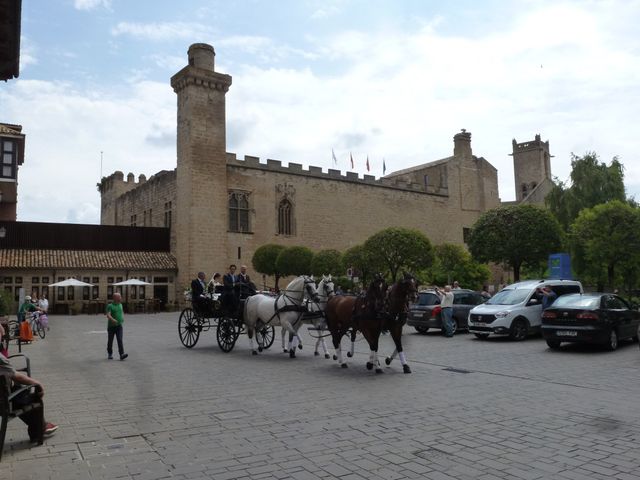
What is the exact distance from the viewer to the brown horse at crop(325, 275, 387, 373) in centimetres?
1038

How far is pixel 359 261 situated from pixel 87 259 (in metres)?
18.1

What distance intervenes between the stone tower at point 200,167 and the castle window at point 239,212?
1.03 meters

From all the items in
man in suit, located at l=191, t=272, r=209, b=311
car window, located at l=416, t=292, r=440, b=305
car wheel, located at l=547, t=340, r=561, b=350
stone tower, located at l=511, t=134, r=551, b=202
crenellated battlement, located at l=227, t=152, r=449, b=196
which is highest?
stone tower, located at l=511, t=134, r=551, b=202

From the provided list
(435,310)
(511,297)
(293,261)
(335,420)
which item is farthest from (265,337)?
(293,261)

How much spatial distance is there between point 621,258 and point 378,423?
2100 cm

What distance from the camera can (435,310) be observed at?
18.0m

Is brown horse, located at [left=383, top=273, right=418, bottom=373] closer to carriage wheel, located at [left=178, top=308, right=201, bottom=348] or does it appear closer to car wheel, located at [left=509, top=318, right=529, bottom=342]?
carriage wheel, located at [left=178, top=308, right=201, bottom=348]

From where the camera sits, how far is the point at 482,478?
4.59 m

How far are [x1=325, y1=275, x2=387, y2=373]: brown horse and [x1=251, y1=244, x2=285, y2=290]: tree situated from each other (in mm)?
25925

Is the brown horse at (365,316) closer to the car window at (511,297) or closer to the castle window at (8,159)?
the car window at (511,297)

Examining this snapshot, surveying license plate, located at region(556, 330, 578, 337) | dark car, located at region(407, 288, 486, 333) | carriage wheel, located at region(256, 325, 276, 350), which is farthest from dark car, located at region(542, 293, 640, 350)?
carriage wheel, located at region(256, 325, 276, 350)

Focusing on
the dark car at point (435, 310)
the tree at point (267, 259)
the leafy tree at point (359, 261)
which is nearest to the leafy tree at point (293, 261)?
the tree at point (267, 259)

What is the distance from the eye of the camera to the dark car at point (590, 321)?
A: 42.0ft

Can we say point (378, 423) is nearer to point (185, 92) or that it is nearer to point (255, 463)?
point (255, 463)
